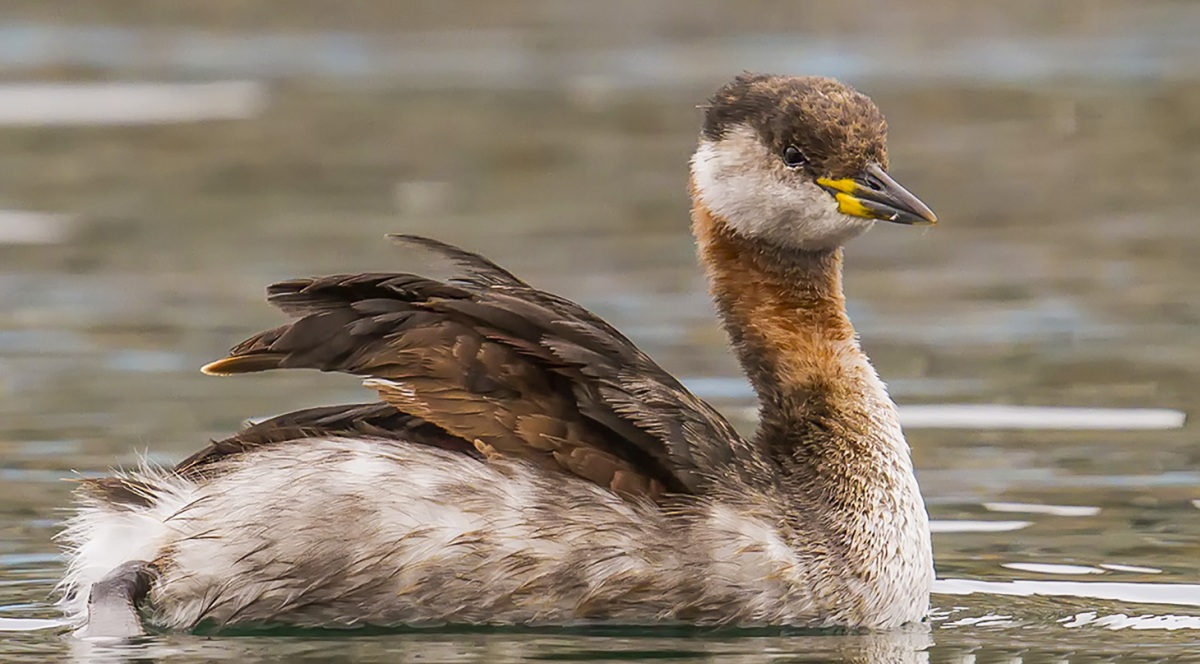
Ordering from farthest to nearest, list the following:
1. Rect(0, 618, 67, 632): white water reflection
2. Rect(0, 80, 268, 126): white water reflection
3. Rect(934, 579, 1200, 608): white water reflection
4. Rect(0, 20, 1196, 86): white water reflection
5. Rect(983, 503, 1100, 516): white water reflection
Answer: Rect(0, 20, 1196, 86): white water reflection < Rect(0, 80, 268, 126): white water reflection < Rect(983, 503, 1100, 516): white water reflection < Rect(934, 579, 1200, 608): white water reflection < Rect(0, 618, 67, 632): white water reflection

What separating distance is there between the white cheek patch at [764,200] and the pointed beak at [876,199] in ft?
0.11

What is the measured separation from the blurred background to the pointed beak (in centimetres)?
123

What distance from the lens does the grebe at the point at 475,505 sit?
7.89m

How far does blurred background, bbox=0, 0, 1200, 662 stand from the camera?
30.8 ft

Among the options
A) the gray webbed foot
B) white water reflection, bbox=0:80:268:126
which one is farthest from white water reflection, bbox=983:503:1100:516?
white water reflection, bbox=0:80:268:126

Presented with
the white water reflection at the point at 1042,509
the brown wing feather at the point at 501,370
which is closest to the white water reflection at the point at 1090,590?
the white water reflection at the point at 1042,509

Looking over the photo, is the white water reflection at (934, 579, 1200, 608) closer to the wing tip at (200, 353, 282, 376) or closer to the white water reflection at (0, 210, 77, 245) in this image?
the wing tip at (200, 353, 282, 376)

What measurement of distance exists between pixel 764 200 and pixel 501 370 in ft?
4.17

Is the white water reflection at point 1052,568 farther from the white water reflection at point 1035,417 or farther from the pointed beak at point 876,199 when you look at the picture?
the white water reflection at point 1035,417

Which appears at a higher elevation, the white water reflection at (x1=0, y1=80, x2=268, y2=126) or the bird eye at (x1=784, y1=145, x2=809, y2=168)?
the white water reflection at (x1=0, y1=80, x2=268, y2=126)

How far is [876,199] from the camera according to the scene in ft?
28.7

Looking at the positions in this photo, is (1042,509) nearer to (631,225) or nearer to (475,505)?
(475,505)

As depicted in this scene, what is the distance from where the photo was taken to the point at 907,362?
41.2 ft

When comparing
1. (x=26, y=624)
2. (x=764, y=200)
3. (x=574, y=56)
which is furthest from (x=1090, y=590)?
(x=574, y=56)
